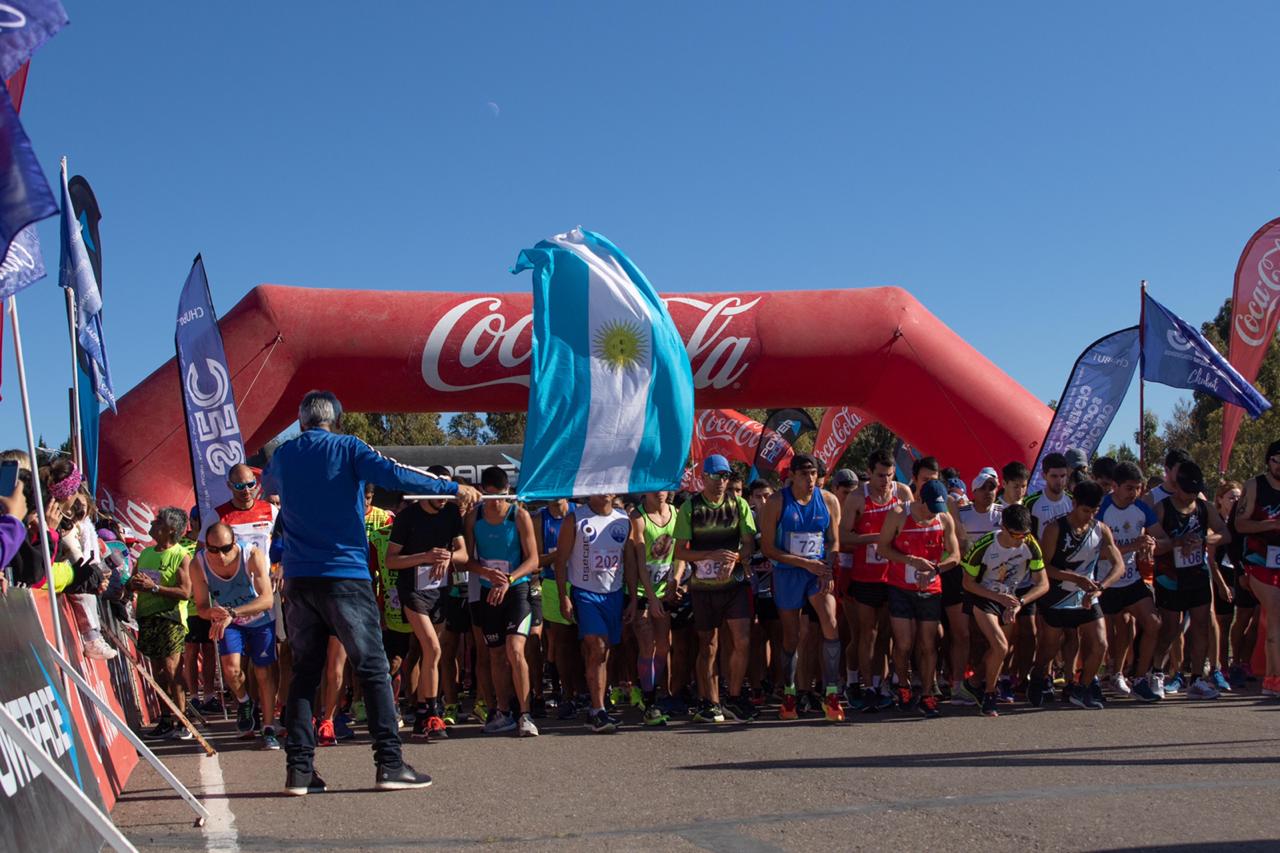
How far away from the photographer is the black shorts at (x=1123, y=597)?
10531 millimetres

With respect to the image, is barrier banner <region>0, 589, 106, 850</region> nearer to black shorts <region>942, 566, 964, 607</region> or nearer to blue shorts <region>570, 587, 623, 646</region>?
blue shorts <region>570, 587, 623, 646</region>

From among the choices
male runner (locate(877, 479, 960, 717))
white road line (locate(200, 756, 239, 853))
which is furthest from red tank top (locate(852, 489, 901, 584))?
white road line (locate(200, 756, 239, 853))

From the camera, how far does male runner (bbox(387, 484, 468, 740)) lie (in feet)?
29.2

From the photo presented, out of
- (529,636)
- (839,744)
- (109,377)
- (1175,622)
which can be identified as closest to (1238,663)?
(1175,622)

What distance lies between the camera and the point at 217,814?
5.98m

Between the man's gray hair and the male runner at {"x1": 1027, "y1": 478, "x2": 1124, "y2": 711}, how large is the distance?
5775 mm

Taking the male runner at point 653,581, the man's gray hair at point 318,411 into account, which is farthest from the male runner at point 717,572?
the man's gray hair at point 318,411

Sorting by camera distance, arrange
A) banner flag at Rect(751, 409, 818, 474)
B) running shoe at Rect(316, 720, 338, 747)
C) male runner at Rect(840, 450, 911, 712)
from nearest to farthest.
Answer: running shoe at Rect(316, 720, 338, 747), male runner at Rect(840, 450, 911, 712), banner flag at Rect(751, 409, 818, 474)

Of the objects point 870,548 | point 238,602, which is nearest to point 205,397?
point 238,602

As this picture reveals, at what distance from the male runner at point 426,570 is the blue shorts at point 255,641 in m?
0.92

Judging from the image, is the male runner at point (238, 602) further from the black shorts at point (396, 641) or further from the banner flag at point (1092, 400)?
the banner flag at point (1092, 400)

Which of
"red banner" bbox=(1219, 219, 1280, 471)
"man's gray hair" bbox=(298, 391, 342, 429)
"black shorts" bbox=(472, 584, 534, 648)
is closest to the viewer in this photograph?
"man's gray hair" bbox=(298, 391, 342, 429)

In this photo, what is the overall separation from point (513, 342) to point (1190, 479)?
7.97 metres

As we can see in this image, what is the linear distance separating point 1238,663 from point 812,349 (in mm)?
6382
